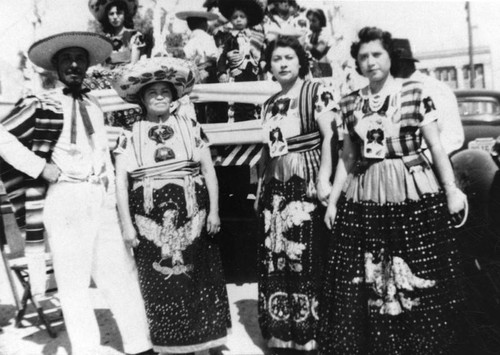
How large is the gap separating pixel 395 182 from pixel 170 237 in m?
1.29

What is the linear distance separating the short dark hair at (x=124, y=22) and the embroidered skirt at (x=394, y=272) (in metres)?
2.38

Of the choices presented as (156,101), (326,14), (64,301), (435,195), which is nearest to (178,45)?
(326,14)

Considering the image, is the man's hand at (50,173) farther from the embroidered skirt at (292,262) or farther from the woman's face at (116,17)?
the woman's face at (116,17)

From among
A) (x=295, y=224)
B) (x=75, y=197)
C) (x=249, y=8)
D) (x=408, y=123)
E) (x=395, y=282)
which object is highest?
(x=249, y=8)

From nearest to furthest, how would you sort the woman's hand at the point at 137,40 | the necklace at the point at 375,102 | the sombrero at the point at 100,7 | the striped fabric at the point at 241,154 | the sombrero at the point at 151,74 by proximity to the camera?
the necklace at the point at 375,102 → the sombrero at the point at 151,74 → the sombrero at the point at 100,7 → the woman's hand at the point at 137,40 → the striped fabric at the point at 241,154

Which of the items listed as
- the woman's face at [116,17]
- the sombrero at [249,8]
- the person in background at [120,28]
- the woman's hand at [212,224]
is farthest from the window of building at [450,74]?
the woman's hand at [212,224]

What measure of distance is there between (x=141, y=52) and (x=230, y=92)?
833mm

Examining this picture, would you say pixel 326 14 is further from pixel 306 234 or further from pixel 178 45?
pixel 306 234

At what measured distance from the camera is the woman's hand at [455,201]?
7.65ft

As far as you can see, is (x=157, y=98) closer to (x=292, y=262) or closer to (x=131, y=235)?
(x=131, y=235)

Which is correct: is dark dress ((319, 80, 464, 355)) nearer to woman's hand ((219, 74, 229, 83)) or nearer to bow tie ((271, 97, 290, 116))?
bow tie ((271, 97, 290, 116))

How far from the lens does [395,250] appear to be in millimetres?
2379

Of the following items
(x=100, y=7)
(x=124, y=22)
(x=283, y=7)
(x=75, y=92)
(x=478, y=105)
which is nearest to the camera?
(x=75, y=92)

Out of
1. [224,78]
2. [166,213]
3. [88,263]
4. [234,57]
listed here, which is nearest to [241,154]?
[224,78]
